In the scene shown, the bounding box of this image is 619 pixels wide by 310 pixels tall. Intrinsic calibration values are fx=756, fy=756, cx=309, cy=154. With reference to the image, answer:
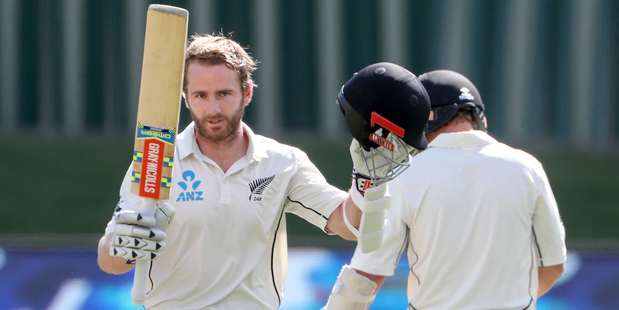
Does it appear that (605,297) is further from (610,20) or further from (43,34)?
(43,34)

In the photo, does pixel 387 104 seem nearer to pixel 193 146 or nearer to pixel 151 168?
pixel 151 168

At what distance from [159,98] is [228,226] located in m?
0.48

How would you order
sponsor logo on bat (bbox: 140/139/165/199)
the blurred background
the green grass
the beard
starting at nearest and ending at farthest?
sponsor logo on bat (bbox: 140/139/165/199) < the beard < the green grass < the blurred background

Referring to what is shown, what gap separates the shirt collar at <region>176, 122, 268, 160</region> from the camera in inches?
96.9

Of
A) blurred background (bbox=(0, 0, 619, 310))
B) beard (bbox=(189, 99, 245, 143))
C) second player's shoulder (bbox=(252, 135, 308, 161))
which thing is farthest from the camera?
blurred background (bbox=(0, 0, 619, 310))

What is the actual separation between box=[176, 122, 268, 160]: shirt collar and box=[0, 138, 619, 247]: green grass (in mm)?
3346

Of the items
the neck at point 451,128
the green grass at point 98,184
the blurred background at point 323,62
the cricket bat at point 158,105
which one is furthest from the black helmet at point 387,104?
the blurred background at point 323,62

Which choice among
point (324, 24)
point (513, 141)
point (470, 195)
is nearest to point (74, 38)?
point (324, 24)

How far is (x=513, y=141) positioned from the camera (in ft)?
28.2

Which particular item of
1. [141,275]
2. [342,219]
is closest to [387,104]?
[342,219]

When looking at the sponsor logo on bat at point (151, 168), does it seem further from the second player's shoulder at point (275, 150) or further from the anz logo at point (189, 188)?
the second player's shoulder at point (275, 150)

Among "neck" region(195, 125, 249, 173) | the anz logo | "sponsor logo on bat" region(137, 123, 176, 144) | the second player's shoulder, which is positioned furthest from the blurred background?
"sponsor logo on bat" region(137, 123, 176, 144)

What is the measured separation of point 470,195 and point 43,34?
7.43 m

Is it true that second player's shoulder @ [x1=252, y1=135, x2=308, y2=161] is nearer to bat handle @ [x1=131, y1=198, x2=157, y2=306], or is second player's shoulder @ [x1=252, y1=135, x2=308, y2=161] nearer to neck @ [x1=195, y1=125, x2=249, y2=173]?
neck @ [x1=195, y1=125, x2=249, y2=173]
